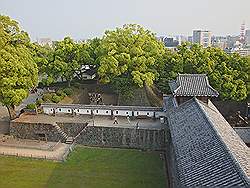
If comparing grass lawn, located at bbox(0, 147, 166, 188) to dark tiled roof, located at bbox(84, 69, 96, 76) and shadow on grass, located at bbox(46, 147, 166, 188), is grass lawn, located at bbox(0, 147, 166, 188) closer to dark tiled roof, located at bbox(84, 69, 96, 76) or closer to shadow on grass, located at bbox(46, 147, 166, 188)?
shadow on grass, located at bbox(46, 147, 166, 188)

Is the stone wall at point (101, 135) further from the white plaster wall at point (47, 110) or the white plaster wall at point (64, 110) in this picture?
the white plaster wall at point (47, 110)

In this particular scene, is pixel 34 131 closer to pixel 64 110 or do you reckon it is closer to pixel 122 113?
pixel 64 110

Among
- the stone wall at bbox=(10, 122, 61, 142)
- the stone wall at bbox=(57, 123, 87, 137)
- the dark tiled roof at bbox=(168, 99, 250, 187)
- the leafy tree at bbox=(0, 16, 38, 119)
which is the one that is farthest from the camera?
the stone wall at bbox=(57, 123, 87, 137)

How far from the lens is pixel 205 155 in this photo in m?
13.2

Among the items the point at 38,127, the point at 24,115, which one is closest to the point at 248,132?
the point at 38,127

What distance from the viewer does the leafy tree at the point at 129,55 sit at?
3297 centimetres

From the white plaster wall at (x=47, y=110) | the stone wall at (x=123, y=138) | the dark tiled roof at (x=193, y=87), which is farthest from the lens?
the white plaster wall at (x=47, y=110)

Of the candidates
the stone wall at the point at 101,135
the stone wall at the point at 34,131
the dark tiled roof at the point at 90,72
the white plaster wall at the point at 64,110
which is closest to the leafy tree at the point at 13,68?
the stone wall at the point at 34,131

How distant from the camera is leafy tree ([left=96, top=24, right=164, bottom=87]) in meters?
33.0

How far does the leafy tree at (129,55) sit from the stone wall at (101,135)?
779 centimetres

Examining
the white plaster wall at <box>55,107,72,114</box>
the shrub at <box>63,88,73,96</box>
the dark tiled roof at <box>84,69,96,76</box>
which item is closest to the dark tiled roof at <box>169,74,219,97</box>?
the white plaster wall at <box>55,107,72,114</box>

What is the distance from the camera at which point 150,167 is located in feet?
72.5

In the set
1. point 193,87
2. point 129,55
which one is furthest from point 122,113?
point 193,87

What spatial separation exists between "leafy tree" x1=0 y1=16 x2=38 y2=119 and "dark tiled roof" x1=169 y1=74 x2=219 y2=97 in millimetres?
13342
